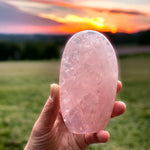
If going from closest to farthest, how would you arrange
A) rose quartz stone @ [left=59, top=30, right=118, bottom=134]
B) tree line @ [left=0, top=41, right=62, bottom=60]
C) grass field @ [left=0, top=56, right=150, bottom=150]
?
rose quartz stone @ [left=59, top=30, right=118, bottom=134], grass field @ [left=0, top=56, right=150, bottom=150], tree line @ [left=0, top=41, right=62, bottom=60]

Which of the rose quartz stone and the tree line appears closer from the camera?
the rose quartz stone

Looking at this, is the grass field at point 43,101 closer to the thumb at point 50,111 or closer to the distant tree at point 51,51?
the distant tree at point 51,51

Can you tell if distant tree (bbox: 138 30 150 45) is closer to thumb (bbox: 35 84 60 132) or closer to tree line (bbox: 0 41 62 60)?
tree line (bbox: 0 41 62 60)

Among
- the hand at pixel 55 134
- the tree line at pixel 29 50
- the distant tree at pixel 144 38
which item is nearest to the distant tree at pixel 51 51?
the tree line at pixel 29 50

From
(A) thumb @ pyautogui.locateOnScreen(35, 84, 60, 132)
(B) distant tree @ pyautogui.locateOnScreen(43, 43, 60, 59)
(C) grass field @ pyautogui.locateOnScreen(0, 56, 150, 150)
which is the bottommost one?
(C) grass field @ pyautogui.locateOnScreen(0, 56, 150, 150)

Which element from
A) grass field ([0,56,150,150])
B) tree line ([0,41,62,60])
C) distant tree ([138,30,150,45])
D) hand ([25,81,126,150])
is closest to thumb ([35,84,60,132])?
hand ([25,81,126,150])

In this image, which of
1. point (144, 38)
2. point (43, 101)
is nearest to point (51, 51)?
point (43, 101)

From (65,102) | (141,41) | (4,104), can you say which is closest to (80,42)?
(65,102)
